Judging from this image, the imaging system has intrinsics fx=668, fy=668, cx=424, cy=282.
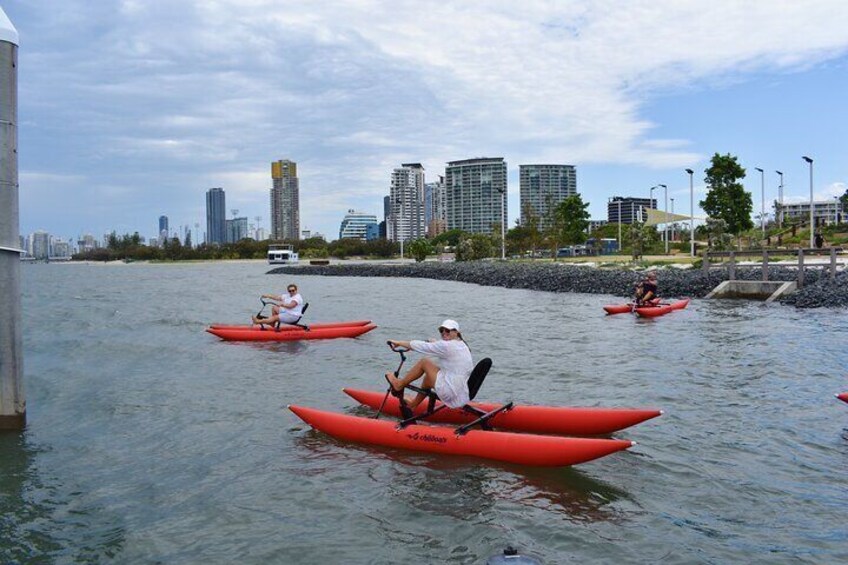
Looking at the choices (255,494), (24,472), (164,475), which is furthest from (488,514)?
(24,472)

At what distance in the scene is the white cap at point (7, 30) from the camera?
9.34 meters

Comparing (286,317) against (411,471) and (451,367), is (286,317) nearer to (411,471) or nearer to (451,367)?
(451,367)

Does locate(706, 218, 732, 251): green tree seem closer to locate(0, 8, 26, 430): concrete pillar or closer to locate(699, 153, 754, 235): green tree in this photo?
locate(699, 153, 754, 235): green tree

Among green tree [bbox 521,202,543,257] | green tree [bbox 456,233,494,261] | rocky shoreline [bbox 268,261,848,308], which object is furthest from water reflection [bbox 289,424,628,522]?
green tree [bbox 521,202,543,257]

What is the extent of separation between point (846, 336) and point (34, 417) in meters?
20.6

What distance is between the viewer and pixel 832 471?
888 centimetres

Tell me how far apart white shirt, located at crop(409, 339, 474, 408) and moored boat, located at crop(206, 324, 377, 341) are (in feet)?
39.5

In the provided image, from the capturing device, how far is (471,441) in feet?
31.0

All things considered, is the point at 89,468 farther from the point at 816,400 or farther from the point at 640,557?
the point at 816,400

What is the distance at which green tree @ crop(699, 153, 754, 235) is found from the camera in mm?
50000

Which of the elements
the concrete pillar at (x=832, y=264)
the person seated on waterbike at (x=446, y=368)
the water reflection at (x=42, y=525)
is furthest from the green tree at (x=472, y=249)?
the water reflection at (x=42, y=525)

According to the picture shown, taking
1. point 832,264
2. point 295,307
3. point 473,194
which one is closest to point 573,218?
point 832,264

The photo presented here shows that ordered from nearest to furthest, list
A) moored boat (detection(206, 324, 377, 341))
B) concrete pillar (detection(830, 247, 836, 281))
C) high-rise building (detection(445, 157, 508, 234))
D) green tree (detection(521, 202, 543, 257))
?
1. moored boat (detection(206, 324, 377, 341))
2. concrete pillar (detection(830, 247, 836, 281))
3. green tree (detection(521, 202, 543, 257))
4. high-rise building (detection(445, 157, 508, 234))

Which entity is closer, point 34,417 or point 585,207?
point 34,417
